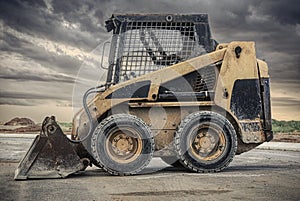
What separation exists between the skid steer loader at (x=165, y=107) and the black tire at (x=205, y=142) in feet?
0.06

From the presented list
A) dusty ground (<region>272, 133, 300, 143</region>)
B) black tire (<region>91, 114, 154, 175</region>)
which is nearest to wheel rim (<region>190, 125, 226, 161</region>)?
black tire (<region>91, 114, 154, 175</region>)

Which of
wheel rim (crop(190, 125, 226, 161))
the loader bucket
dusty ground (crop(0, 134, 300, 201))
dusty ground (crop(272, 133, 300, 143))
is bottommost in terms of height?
dusty ground (crop(0, 134, 300, 201))

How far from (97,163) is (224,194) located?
3080mm

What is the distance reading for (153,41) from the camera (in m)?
9.55

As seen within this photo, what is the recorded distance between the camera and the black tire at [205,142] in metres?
8.70

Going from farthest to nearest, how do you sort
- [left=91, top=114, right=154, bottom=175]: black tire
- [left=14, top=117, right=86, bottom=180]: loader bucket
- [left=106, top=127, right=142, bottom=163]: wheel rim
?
[left=106, top=127, right=142, bottom=163]: wheel rim, [left=91, top=114, right=154, bottom=175]: black tire, [left=14, top=117, right=86, bottom=180]: loader bucket

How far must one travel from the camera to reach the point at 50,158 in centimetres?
807

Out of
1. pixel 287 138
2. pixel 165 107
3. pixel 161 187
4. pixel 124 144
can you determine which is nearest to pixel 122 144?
pixel 124 144

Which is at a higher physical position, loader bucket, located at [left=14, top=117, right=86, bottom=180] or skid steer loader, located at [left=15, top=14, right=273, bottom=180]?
skid steer loader, located at [left=15, top=14, right=273, bottom=180]

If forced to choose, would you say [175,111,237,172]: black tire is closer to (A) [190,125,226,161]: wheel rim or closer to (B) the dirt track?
(A) [190,125,226,161]: wheel rim

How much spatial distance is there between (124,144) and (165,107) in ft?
3.72

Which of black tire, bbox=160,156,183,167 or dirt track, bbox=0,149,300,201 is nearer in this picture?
dirt track, bbox=0,149,300,201

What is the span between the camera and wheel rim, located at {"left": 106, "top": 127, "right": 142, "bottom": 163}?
8516 mm

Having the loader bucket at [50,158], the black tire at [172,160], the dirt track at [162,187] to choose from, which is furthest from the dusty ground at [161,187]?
the black tire at [172,160]
